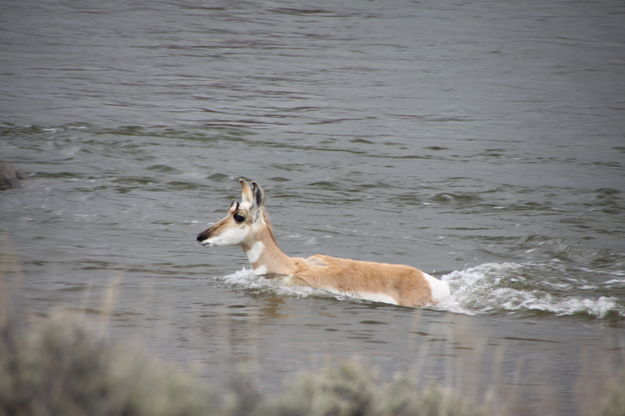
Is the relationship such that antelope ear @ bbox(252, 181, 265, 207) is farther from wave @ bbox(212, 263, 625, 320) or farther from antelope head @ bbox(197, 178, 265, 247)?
wave @ bbox(212, 263, 625, 320)

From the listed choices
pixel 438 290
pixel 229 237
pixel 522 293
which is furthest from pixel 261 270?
pixel 522 293

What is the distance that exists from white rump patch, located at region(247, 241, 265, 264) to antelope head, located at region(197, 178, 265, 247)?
9 centimetres

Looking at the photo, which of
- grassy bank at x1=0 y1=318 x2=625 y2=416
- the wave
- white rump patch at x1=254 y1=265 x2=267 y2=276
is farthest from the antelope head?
grassy bank at x1=0 y1=318 x2=625 y2=416

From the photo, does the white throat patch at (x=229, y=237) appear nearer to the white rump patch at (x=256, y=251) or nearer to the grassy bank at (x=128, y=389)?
the white rump patch at (x=256, y=251)

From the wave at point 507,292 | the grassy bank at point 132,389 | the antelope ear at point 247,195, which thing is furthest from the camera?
the wave at point 507,292

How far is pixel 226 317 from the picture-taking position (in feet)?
31.0

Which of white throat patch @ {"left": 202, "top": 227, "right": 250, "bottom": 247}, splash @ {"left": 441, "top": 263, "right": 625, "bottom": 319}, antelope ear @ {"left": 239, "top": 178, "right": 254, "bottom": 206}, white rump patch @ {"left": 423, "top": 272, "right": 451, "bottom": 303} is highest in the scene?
antelope ear @ {"left": 239, "top": 178, "right": 254, "bottom": 206}

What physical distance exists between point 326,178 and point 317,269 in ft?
33.4

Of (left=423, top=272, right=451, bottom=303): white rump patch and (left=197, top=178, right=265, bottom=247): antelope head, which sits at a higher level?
(left=197, top=178, right=265, bottom=247): antelope head

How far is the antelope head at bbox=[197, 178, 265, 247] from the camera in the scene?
34.2 ft

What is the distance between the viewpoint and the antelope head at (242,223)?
10.4 meters

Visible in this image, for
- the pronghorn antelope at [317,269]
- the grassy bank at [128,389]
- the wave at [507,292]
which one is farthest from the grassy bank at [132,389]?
the wave at [507,292]

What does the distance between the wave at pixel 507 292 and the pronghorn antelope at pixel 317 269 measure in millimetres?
118

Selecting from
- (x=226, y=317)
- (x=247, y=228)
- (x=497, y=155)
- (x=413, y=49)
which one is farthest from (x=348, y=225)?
(x=413, y=49)
